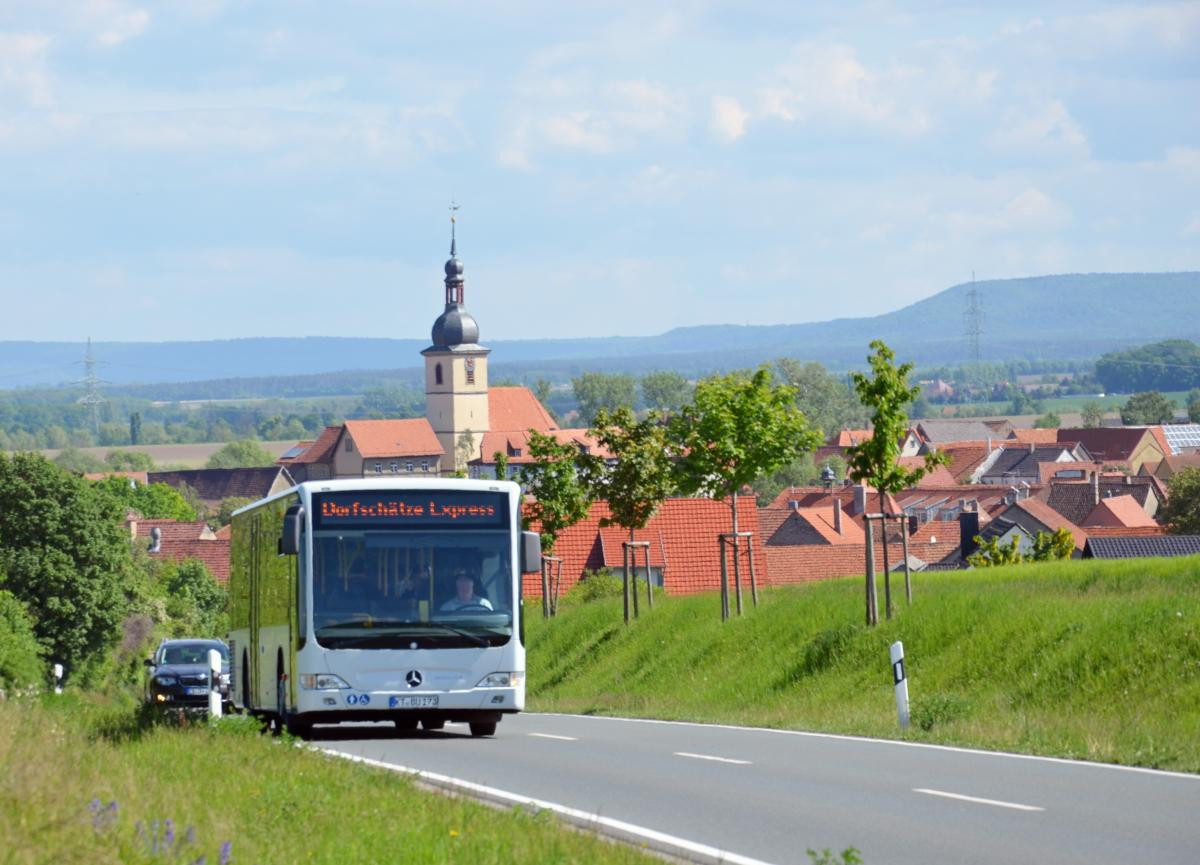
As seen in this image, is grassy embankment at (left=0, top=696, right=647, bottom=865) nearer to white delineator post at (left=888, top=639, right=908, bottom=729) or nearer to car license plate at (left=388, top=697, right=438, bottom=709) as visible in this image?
car license plate at (left=388, top=697, right=438, bottom=709)

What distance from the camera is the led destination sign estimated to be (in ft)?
63.5

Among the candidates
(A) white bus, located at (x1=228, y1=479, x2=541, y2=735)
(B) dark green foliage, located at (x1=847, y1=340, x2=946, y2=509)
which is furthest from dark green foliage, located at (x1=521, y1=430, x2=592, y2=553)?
(A) white bus, located at (x1=228, y1=479, x2=541, y2=735)

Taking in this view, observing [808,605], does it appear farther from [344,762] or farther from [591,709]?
[344,762]

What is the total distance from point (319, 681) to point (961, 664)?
905cm

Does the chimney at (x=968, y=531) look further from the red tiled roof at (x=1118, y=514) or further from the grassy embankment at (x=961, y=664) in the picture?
the grassy embankment at (x=961, y=664)

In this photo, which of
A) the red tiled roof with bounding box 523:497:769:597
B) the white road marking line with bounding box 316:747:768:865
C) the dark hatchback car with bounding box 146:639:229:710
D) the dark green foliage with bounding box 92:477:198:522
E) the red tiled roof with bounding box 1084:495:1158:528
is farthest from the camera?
the dark green foliage with bounding box 92:477:198:522

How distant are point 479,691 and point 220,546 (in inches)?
4224

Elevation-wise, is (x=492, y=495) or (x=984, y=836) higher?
(x=492, y=495)

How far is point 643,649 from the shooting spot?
3597 cm

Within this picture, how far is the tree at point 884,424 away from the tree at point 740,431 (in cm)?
620

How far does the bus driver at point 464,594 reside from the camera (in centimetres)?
1925

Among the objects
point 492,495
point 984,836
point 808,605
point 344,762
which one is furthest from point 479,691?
point 808,605

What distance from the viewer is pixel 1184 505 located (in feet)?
290

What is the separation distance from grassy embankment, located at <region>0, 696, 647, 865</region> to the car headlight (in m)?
2.16
